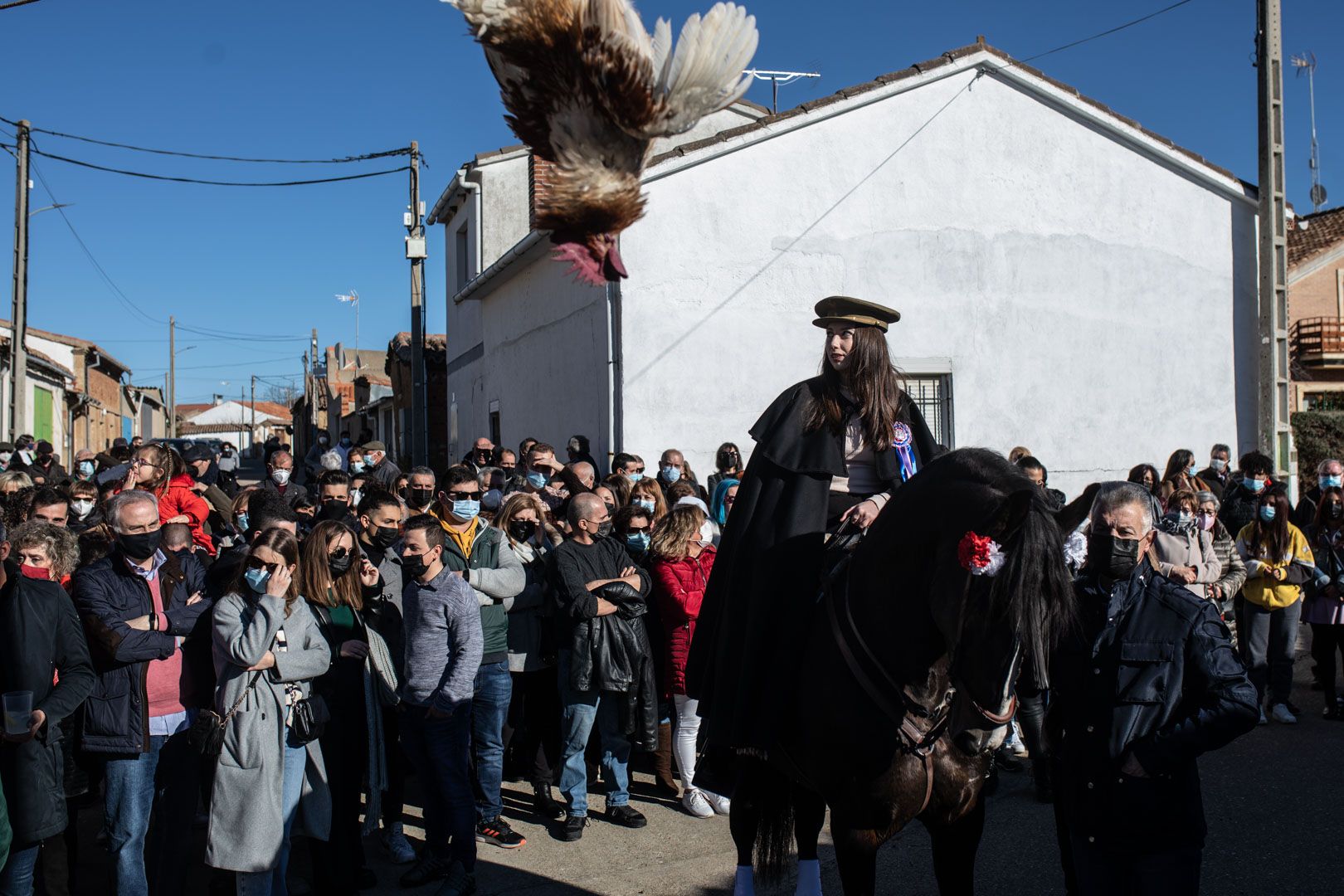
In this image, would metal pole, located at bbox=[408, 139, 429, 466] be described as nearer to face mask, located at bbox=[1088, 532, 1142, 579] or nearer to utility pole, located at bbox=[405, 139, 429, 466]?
utility pole, located at bbox=[405, 139, 429, 466]

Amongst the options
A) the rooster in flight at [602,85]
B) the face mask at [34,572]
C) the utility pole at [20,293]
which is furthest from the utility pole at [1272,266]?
the utility pole at [20,293]

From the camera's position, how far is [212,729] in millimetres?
4508

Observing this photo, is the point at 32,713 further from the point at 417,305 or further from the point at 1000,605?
the point at 417,305

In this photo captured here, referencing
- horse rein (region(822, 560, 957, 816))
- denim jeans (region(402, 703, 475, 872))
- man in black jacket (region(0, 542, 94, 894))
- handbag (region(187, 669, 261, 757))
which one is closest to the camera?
horse rein (region(822, 560, 957, 816))

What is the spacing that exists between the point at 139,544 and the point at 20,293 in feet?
55.1

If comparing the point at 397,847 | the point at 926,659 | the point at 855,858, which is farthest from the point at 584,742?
the point at 926,659

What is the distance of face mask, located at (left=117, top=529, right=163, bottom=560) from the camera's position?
4.80m

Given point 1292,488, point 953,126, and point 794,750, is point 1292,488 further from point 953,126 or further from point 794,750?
point 794,750

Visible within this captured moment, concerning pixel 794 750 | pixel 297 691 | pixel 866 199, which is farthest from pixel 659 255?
pixel 794 750

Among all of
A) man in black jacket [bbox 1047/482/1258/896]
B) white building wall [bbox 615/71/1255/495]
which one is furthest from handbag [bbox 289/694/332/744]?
white building wall [bbox 615/71/1255/495]

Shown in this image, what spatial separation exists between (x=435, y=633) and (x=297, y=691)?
75 cm

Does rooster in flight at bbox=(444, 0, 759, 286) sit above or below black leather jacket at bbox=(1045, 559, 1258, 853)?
above

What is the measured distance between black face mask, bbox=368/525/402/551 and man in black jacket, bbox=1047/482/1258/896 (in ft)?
12.7

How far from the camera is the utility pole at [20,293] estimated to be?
60.2ft
